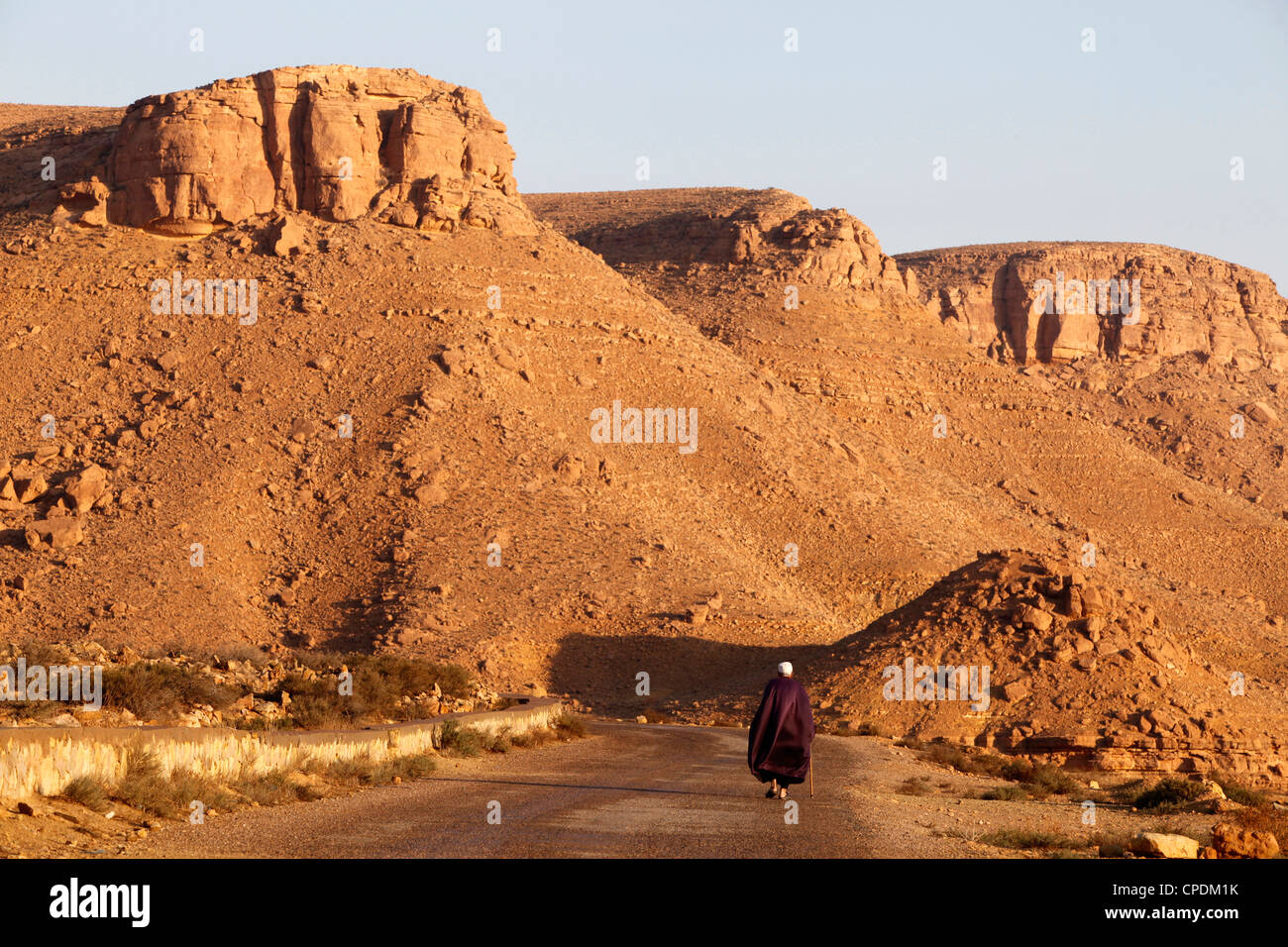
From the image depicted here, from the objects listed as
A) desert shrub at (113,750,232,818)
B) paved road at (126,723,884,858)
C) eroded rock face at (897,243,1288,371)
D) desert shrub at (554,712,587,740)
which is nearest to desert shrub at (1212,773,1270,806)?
paved road at (126,723,884,858)

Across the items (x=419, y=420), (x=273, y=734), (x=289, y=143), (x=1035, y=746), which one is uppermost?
(x=289, y=143)

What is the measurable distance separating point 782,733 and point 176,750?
592 cm

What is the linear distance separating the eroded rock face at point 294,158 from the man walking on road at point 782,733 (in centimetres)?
4324

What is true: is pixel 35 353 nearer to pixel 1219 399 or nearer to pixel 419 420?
pixel 419 420

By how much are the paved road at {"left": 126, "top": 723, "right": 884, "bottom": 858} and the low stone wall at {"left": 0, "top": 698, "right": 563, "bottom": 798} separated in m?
0.83

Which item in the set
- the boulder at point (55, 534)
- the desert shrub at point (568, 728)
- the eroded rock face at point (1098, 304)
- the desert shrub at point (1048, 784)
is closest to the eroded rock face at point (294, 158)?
the boulder at point (55, 534)

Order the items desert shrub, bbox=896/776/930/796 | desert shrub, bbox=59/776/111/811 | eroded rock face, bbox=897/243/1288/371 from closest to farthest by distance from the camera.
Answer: desert shrub, bbox=59/776/111/811 → desert shrub, bbox=896/776/930/796 → eroded rock face, bbox=897/243/1288/371

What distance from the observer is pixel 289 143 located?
5653 cm

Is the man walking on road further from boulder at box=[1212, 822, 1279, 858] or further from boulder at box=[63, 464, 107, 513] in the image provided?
boulder at box=[63, 464, 107, 513]

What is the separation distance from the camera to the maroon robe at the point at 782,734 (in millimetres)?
15453

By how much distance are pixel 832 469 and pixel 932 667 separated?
71.1 feet

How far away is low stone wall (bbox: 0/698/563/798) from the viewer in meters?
12.3

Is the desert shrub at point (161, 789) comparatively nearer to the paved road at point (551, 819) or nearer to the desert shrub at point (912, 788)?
the paved road at point (551, 819)
